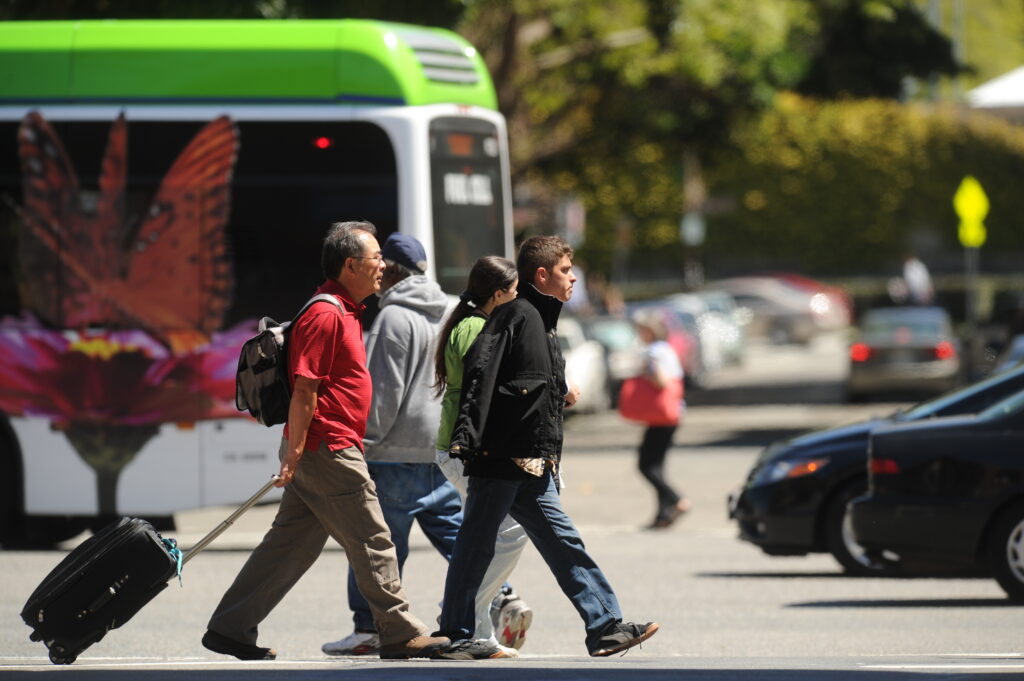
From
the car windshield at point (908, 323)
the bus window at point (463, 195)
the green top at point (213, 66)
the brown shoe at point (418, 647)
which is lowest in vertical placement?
the brown shoe at point (418, 647)

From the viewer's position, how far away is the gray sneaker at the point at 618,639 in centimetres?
753

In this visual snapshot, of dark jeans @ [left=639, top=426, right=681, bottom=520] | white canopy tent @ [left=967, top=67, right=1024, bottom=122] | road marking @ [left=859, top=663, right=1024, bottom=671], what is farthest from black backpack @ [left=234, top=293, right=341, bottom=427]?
white canopy tent @ [left=967, top=67, right=1024, bottom=122]

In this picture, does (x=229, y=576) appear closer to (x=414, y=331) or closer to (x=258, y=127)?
(x=258, y=127)

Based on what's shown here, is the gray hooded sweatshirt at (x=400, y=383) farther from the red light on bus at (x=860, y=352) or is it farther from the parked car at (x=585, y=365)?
the red light on bus at (x=860, y=352)

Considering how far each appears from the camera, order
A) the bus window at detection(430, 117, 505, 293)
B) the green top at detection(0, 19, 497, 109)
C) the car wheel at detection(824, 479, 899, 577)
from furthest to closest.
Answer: the bus window at detection(430, 117, 505, 293) < the green top at detection(0, 19, 497, 109) < the car wheel at detection(824, 479, 899, 577)

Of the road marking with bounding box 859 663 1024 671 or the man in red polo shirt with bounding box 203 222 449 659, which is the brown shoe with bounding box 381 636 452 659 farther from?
the road marking with bounding box 859 663 1024 671

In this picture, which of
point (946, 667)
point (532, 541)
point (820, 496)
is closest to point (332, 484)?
point (532, 541)

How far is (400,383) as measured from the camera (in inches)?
319

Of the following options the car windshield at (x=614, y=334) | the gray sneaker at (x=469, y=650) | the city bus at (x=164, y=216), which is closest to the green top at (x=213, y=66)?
the city bus at (x=164, y=216)

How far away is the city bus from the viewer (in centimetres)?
1234

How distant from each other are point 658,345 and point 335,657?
6.91 m

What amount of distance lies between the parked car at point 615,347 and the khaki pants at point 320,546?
20123 mm

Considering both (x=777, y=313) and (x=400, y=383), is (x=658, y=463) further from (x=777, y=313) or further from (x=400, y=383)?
(x=777, y=313)

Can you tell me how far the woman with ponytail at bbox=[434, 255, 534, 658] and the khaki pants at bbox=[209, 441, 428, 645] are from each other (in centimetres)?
37
